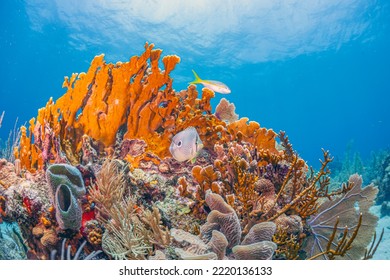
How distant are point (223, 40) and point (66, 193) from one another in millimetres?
35469

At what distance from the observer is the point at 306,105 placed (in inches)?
3174

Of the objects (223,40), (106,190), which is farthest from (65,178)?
(223,40)

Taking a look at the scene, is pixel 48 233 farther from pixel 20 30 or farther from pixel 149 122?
pixel 20 30

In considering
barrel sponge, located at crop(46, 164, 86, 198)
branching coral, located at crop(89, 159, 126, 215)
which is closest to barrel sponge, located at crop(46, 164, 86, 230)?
barrel sponge, located at crop(46, 164, 86, 198)

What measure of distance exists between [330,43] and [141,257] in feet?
150

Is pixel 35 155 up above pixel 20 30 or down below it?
below

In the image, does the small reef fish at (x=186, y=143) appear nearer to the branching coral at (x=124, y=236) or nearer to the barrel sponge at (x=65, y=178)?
the branching coral at (x=124, y=236)

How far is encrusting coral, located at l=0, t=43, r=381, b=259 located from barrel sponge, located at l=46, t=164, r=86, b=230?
0.4 inches

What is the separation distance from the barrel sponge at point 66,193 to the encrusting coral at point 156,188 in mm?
10

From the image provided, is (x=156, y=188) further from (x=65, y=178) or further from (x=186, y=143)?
(x=65, y=178)

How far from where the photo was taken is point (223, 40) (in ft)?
115

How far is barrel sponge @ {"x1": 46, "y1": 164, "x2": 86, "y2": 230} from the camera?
8.18 feet

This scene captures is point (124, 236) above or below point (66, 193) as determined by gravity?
below
